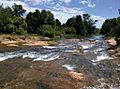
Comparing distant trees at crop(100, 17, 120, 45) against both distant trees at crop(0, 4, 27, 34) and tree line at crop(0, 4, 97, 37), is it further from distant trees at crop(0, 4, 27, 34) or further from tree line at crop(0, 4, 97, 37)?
distant trees at crop(0, 4, 27, 34)

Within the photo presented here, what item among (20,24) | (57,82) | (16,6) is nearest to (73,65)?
(57,82)

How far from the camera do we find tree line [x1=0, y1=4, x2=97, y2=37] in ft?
335

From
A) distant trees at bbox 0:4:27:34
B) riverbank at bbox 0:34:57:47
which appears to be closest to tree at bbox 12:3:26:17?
distant trees at bbox 0:4:27:34

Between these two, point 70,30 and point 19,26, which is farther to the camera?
point 70,30

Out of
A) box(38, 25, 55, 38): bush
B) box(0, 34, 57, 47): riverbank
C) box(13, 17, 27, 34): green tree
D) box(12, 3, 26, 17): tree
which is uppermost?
box(12, 3, 26, 17): tree

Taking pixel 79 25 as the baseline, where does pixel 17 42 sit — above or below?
below

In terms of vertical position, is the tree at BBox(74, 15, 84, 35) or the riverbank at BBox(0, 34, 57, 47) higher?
the tree at BBox(74, 15, 84, 35)

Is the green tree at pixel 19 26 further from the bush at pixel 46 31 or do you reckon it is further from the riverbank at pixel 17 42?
the riverbank at pixel 17 42

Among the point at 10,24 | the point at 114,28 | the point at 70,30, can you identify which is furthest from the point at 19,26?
the point at 70,30

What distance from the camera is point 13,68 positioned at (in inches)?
1371

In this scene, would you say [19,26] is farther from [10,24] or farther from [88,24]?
[88,24]

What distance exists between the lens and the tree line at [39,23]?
102 meters

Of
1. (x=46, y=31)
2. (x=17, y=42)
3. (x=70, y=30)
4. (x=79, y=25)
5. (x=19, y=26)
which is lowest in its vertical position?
(x=17, y=42)

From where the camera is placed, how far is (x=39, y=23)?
128250 mm
